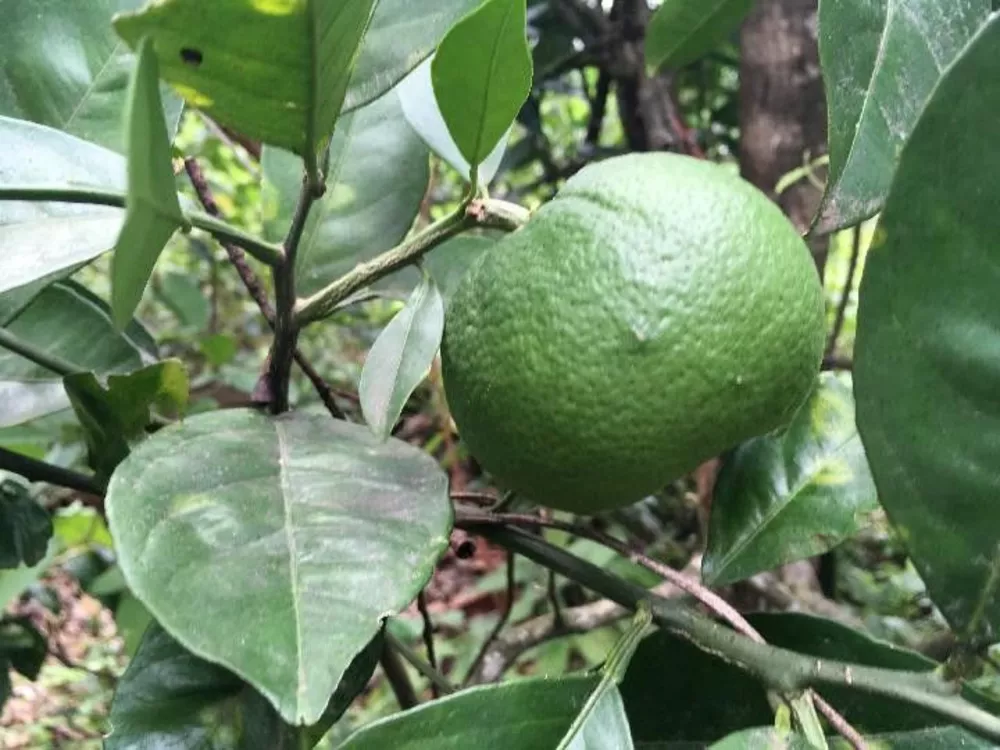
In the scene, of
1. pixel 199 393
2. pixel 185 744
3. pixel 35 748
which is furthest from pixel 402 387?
pixel 35 748

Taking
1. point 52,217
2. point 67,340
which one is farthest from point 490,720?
point 67,340

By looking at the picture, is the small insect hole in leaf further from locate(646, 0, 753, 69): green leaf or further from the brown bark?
the brown bark

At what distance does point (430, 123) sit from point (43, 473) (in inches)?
12.3

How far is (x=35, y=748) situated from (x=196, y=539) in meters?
1.51

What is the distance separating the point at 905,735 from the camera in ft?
1.56

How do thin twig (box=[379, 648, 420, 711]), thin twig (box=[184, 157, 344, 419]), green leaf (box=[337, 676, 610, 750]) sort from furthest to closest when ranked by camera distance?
thin twig (box=[379, 648, 420, 711]) < thin twig (box=[184, 157, 344, 419]) < green leaf (box=[337, 676, 610, 750])

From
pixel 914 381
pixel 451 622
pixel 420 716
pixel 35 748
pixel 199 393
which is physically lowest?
pixel 35 748

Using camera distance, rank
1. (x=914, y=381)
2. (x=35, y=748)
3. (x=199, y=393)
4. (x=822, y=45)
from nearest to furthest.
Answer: (x=914, y=381)
(x=822, y=45)
(x=199, y=393)
(x=35, y=748)

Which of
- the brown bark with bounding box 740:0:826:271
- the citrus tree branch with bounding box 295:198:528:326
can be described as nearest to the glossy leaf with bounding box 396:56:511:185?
the citrus tree branch with bounding box 295:198:528:326

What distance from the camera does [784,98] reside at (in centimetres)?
115

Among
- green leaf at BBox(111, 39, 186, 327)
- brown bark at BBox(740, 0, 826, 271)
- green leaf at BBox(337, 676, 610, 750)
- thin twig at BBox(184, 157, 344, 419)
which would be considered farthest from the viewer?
brown bark at BBox(740, 0, 826, 271)

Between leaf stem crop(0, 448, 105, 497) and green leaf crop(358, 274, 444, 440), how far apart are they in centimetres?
21

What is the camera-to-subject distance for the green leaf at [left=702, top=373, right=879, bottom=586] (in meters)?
0.56

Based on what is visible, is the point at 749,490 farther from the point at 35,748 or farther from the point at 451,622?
the point at 35,748
